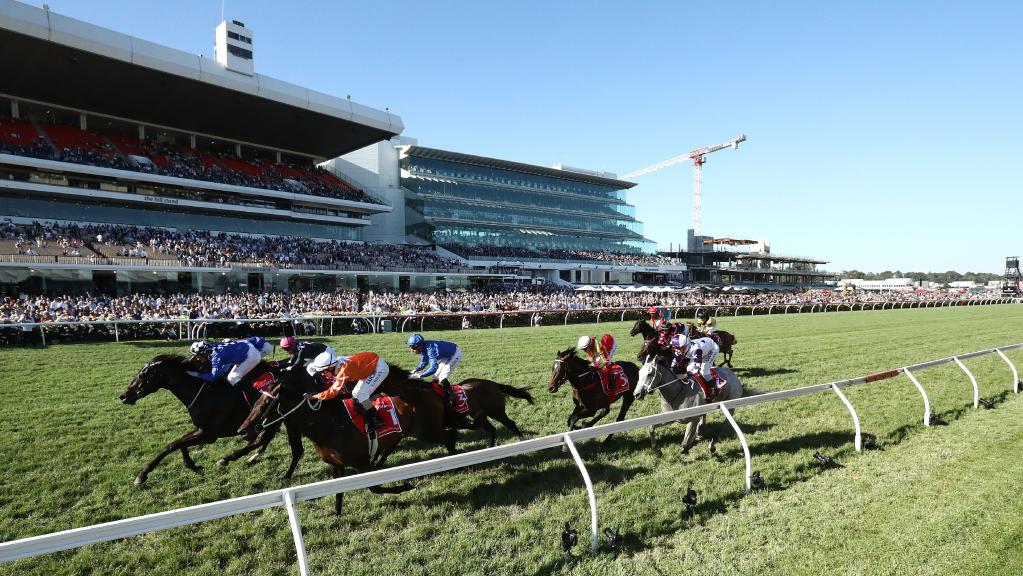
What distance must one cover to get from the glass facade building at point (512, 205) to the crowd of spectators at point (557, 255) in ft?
3.34

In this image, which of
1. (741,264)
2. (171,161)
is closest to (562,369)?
(171,161)

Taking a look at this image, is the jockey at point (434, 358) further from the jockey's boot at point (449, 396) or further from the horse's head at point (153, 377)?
the horse's head at point (153, 377)

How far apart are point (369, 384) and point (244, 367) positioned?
5.00ft

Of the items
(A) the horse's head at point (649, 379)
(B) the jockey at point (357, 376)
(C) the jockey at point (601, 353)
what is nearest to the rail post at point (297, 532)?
(B) the jockey at point (357, 376)

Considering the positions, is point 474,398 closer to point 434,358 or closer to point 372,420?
point 434,358

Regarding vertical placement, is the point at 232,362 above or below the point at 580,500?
above

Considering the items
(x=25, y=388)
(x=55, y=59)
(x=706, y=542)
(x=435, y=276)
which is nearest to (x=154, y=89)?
(x=55, y=59)

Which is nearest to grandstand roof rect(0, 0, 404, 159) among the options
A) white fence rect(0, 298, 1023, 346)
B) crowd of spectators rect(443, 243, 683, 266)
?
crowd of spectators rect(443, 243, 683, 266)

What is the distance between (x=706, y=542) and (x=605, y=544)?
0.73 m

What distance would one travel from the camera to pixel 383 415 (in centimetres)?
478

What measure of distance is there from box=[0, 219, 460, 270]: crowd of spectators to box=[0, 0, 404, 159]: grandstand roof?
782 cm

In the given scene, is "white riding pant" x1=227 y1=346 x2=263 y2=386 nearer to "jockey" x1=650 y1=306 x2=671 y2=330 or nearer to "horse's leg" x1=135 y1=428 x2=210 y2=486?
"horse's leg" x1=135 y1=428 x2=210 y2=486

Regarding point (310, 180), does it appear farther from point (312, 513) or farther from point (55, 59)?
point (312, 513)

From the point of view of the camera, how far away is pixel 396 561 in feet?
11.4
